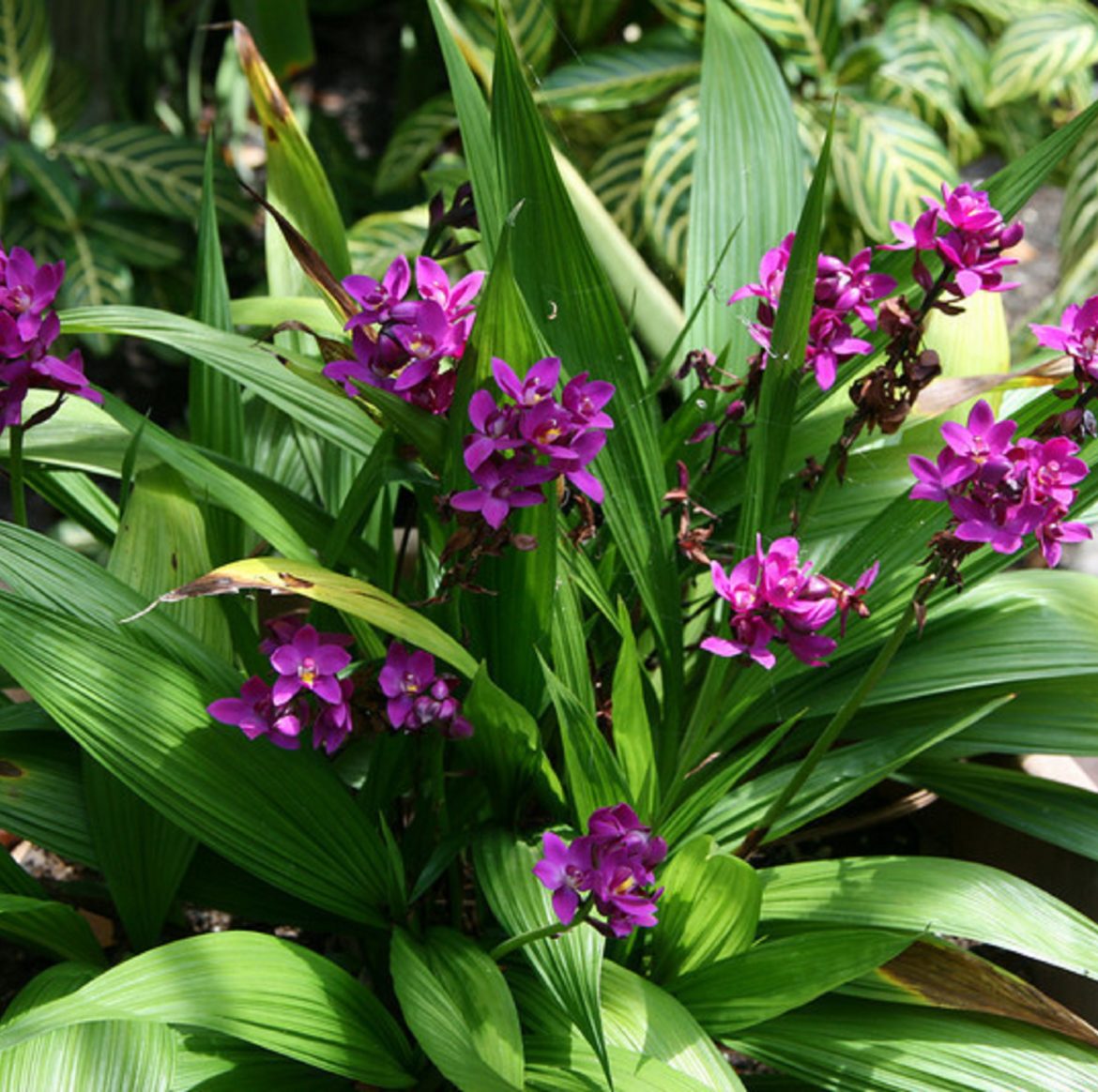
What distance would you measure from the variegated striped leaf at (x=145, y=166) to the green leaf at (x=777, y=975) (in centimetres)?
164

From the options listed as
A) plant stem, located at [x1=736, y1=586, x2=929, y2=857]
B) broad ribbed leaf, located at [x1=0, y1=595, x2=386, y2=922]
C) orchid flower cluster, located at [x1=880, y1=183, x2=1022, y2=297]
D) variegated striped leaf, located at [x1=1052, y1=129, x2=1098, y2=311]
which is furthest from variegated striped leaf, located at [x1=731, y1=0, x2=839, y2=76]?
broad ribbed leaf, located at [x1=0, y1=595, x2=386, y2=922]

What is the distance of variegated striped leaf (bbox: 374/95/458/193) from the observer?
2.32 metres

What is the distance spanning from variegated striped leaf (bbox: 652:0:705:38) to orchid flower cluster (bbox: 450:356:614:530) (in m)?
1.52

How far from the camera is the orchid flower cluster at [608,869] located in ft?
2.47

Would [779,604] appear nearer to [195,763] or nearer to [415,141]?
[195,763]

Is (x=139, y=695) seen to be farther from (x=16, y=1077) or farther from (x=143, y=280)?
(x=143, y=280)

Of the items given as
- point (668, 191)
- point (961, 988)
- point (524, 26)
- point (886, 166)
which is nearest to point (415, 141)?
point (524, 26)

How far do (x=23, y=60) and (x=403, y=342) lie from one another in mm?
1783

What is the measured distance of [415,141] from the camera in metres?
Result: 2.33

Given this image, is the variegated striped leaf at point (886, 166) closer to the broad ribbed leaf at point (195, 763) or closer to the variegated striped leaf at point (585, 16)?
the variegated striped leaf at point (585, 16)

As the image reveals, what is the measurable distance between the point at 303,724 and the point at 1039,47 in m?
1.97

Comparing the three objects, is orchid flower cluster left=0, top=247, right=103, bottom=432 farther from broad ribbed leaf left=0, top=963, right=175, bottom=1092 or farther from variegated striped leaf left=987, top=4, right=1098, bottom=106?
variegated striped leaf left=987, top=4, right=1098, bottom=106

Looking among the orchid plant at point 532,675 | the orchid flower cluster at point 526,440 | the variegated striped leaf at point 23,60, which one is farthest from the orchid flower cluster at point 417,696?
the variegated striped leaf at point 23,60

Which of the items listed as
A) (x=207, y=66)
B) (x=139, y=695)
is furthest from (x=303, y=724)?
(x=207, y=66)
